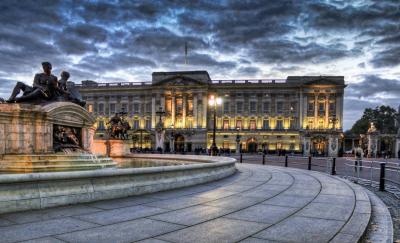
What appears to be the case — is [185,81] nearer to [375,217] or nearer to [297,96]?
[297,96]

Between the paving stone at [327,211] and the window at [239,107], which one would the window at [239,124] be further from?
the paving stone at [327,211]

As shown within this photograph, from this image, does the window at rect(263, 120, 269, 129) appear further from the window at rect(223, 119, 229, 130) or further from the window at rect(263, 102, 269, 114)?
the window at rect(223, 119, 229, 130)

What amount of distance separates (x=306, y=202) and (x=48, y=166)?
22.4 ft

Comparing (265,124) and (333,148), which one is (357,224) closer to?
(333,148)

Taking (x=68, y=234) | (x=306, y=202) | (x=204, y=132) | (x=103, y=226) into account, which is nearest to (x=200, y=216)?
(x=103, y=226)

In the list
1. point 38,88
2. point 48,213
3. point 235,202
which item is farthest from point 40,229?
point 38,88

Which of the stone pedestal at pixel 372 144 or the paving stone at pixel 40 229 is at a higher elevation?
the paving stone at pixel 40 229

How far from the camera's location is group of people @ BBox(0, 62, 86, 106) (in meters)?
10.1

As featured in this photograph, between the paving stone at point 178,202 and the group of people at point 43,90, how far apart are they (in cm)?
533

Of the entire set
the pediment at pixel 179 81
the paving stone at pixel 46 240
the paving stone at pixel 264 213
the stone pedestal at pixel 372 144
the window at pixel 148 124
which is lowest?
Answer: the stone pedestal at pixel 372 144

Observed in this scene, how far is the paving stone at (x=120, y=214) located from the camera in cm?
585

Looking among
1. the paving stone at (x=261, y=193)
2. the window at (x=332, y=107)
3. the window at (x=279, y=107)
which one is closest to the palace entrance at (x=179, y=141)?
the window at (x=279, y=107)

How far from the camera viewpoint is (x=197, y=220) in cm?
601

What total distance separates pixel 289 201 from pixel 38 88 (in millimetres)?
7974
